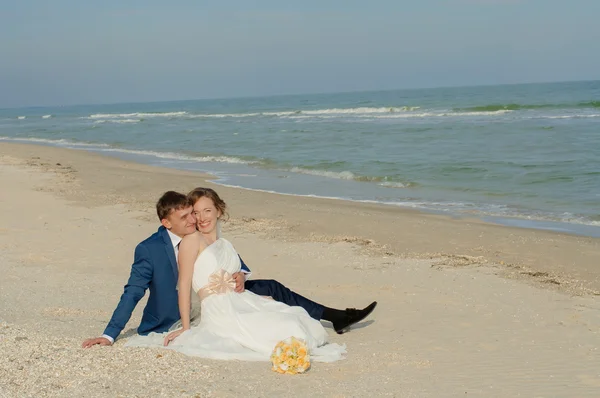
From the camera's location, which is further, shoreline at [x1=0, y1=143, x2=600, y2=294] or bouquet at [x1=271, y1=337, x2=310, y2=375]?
shoreline at [x1=0, y1=143, x2=600, y2=294]

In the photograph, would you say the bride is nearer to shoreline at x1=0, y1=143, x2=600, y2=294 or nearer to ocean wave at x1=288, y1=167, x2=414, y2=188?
shoreline at x1=0, y1=143, x2=600, y2=294

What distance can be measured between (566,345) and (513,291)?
1.68m

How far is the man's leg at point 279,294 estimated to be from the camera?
5.92 metres

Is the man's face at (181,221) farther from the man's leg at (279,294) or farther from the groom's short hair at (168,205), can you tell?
the man's leg at (279,294)

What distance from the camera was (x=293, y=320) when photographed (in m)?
5.32

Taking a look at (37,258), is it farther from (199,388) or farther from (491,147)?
(491,147)

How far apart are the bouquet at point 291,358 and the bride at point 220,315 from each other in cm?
28

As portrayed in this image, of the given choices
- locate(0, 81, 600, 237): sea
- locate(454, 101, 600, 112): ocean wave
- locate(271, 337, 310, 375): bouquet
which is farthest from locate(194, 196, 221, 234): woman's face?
locate(454, 101, 600, 112): ocean wave

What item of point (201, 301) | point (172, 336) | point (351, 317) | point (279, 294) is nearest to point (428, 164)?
point (351, 317)

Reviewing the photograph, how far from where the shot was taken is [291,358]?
190 inches

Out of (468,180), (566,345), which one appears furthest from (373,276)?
(468,180)

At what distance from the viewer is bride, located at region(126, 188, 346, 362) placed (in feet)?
17.0

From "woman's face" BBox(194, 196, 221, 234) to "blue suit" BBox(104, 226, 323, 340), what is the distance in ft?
0.87

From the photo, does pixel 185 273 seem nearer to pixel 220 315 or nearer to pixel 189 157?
pixel 220 315
